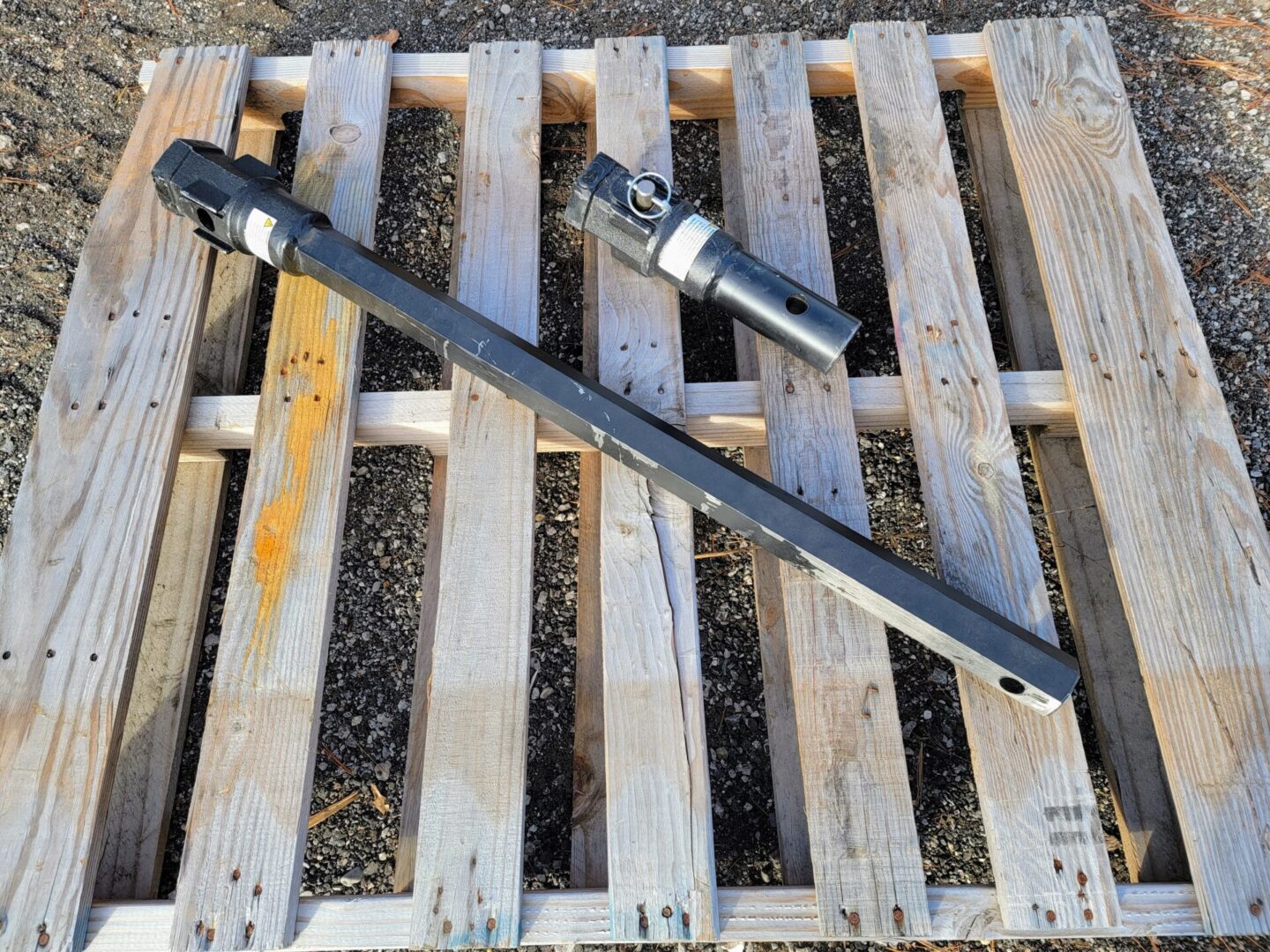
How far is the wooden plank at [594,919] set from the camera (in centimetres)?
119

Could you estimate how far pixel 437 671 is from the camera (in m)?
1.29

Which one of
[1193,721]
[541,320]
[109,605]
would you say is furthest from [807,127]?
[109,605]

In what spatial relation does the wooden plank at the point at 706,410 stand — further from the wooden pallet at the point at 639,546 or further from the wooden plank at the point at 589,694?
the wooden plank at the point at 589,694

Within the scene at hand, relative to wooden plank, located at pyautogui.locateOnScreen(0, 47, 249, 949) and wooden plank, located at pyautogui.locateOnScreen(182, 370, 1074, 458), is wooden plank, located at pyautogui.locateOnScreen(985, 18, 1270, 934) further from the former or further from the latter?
wooden plank, located at pyautogui.locateOnScreen(0, 47, 249, 949)

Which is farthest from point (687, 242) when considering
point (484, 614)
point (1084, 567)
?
point (1084, 567)

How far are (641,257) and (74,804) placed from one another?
4.04 ft

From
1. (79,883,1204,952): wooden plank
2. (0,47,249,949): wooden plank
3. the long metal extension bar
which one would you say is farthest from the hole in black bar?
(0,47,249,949): wooden plank

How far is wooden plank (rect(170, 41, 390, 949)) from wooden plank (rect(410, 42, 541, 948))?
0.62 ft

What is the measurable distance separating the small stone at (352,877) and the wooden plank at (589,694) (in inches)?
16.3

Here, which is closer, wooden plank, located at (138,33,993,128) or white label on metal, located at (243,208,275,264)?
white label on metal, located at (243,208,275,264)

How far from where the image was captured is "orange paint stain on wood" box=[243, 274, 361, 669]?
4.41 ft

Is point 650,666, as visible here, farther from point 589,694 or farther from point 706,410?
point 706,410

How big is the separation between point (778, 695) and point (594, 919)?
0.52m

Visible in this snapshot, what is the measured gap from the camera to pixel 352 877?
158 cm
